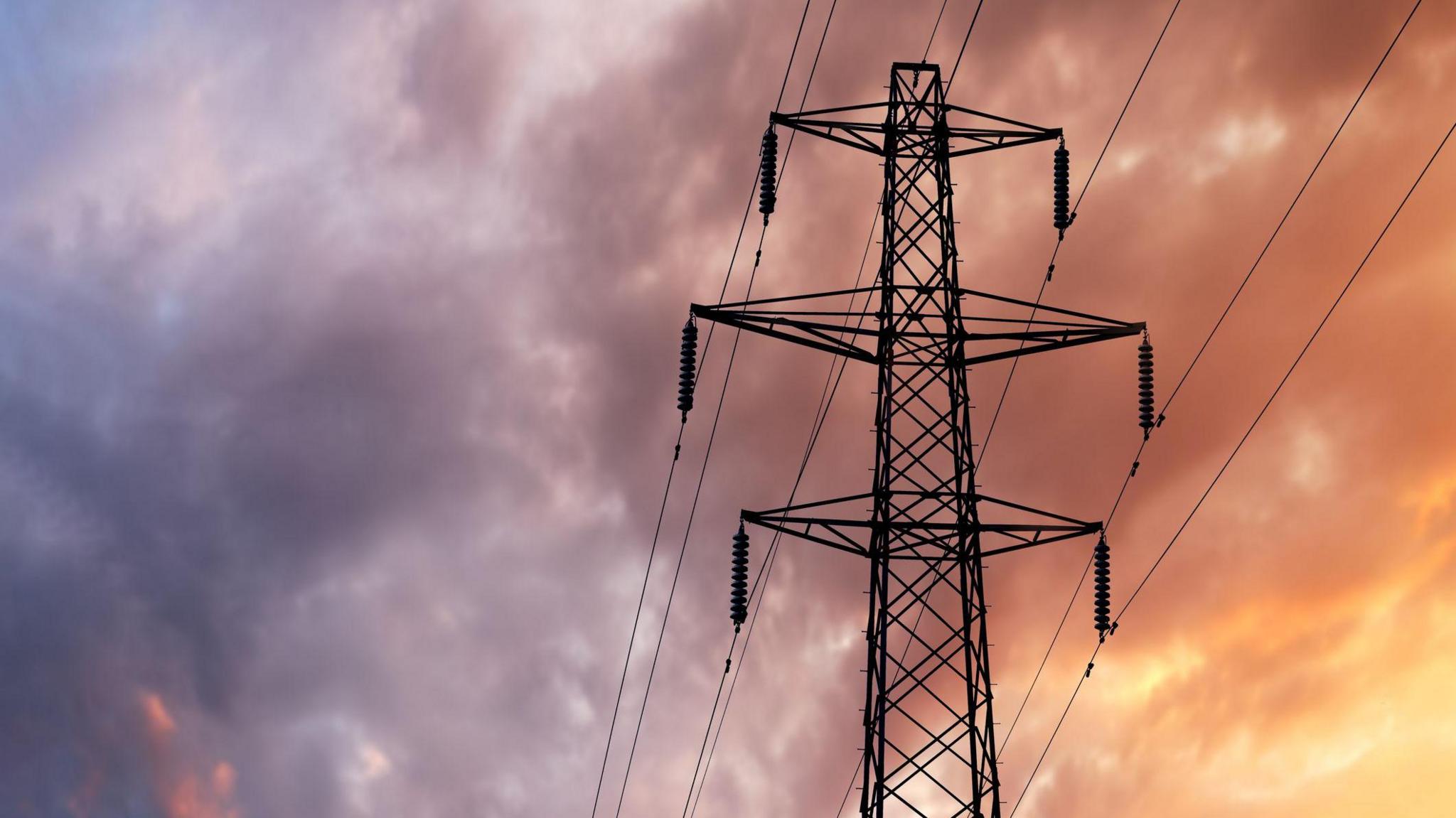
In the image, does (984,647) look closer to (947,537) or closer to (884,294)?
(947,537)

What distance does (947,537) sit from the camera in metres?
43.8

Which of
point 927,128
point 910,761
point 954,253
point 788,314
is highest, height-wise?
point 927,128

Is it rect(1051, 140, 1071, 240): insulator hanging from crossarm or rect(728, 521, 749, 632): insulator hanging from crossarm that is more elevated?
rect(1051, 140, 1071, 240): insulator hanging from crossarm

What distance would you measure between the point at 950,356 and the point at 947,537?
426 centimetres

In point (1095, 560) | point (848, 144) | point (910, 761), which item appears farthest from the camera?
point (1095, 560)

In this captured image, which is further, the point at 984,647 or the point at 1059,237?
the point at 1059,237

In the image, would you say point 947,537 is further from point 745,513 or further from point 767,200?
point 767,200

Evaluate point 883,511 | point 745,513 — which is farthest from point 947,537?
point 745,513

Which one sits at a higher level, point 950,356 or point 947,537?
point 950,356

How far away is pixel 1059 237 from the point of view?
50.1m

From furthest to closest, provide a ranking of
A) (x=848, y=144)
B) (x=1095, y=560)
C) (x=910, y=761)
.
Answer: (x=1095, y=560) < (x=848, y=144) < (x=910, y=761)

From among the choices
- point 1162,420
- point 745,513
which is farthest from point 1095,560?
point 745,513

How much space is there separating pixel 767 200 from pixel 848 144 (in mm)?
2578

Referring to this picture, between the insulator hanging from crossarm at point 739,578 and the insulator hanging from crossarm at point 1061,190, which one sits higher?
the insulator hanging from crossarm at point 1061,190
